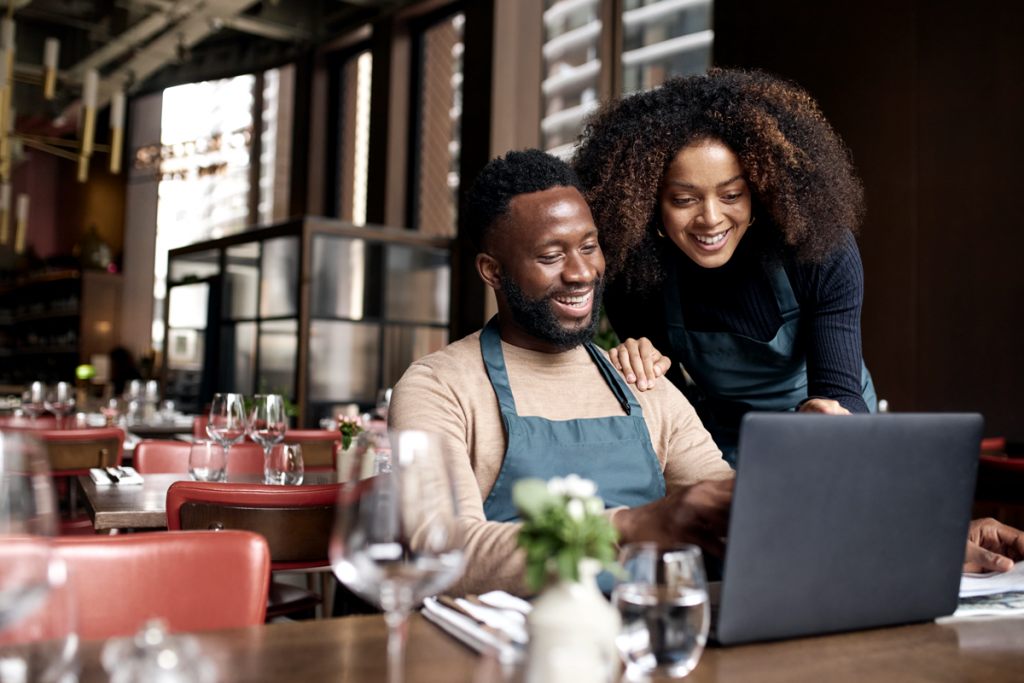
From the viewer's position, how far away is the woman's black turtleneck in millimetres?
1694

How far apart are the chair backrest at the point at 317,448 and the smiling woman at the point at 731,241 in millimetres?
1877

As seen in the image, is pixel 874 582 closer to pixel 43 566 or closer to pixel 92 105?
pixel 43 566

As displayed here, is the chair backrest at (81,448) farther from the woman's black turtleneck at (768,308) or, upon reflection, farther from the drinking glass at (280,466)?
the woman's black turtleneck at (768,308)

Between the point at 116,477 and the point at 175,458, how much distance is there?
50 centimetres

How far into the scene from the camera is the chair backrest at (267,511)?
5.92 ft

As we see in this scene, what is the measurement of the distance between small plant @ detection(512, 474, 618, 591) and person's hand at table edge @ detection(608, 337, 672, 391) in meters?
0.91

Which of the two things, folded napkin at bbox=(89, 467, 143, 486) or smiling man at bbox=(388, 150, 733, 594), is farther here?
folded napkin at bbox=(89, 467, 143, 486)

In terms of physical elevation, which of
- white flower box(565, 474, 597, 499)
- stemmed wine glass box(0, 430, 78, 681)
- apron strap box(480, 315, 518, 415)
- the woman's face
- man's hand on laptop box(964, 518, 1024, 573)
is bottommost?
man's hand on laptop box(964, 518, 1024, 573)

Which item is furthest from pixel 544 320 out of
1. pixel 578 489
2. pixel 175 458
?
pixel 175 458

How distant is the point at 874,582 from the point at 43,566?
0.76 m

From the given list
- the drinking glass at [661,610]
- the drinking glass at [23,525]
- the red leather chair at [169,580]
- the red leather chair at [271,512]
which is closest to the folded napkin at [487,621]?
the drinking glass at [661,610]

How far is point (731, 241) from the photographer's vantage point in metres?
1.70

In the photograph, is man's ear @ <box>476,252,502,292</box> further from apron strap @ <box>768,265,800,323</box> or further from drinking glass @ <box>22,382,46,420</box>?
drinking glass @ <box>22,382,46,420</box>

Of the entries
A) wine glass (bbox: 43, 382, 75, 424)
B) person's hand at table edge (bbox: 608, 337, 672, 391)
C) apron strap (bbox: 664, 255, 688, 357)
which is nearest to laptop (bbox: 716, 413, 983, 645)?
person's hand at table edge (bbox: 608, 337, 672, 391)
